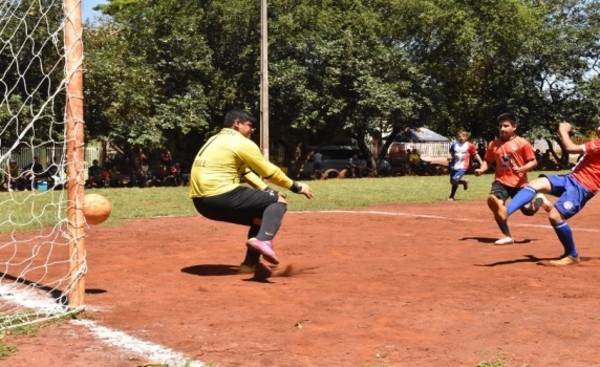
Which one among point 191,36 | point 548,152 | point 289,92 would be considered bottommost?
point 548,152

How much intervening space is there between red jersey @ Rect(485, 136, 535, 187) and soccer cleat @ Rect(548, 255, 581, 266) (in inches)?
94.3

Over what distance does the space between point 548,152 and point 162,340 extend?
44580mm

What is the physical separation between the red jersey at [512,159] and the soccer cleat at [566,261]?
2.39 m

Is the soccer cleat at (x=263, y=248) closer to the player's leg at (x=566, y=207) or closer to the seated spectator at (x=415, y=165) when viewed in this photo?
the player's leg at (x=566, y=207)

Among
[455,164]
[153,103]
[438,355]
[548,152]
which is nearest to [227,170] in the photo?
[438,355]

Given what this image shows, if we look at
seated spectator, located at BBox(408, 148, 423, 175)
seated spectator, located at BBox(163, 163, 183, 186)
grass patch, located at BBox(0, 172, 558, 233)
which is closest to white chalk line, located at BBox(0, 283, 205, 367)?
grass patch, located at BBox(0, 172, 558, 233)

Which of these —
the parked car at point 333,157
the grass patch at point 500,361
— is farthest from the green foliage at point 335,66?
the grass patch at point 500,361

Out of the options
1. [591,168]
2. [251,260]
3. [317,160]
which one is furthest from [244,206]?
[317,160]

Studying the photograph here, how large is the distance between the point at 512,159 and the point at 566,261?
8.82 ft

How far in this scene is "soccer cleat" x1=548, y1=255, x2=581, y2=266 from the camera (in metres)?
9.16

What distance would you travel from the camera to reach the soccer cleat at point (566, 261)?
9164 mm

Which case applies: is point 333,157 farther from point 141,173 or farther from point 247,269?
point 247,269

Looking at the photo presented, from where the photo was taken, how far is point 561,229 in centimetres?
917

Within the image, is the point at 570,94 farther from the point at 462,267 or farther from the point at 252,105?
the point at 462,267
